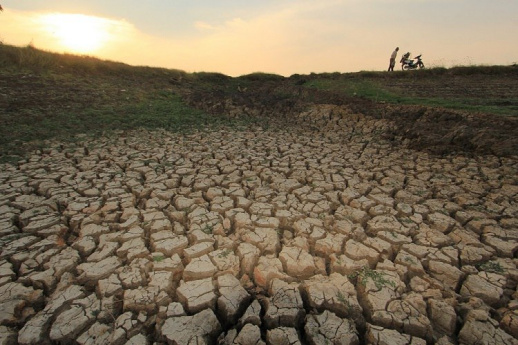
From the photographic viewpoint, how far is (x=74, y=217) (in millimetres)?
2551

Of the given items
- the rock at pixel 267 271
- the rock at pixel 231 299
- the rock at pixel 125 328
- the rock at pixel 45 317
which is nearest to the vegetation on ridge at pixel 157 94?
the rock at pixel 45 317

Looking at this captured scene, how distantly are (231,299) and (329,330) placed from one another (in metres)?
0.59

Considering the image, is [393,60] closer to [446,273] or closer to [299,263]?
[446,273]

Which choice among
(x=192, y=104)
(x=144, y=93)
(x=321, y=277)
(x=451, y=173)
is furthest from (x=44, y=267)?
(x=144, y=93)

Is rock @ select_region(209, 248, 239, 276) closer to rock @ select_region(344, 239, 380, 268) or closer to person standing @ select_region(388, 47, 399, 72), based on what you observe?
rock @ select_region(344, 239, 380, 268)

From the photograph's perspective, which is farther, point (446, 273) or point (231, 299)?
point (446, 273)

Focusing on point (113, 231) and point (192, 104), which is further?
point (192, 104)

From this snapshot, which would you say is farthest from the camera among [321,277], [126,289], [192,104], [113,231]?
[192,104]

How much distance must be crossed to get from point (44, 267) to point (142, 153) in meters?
2.41

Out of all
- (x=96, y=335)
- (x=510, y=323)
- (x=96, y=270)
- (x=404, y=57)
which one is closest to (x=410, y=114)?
(x=510, y=323)

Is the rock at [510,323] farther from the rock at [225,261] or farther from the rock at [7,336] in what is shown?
the rock at [7,336]

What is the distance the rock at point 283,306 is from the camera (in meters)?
1.61

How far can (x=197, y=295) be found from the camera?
5.77 ft

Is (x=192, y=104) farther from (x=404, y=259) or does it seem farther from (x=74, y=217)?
(x=404, y=259)
